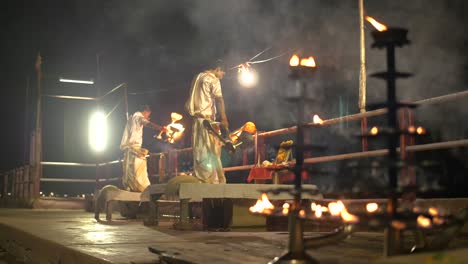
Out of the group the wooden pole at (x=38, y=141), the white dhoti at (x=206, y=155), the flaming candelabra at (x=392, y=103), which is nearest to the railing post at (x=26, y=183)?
the wooden pole at (x=38, y=141)

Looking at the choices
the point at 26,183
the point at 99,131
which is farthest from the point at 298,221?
the point at 26,183

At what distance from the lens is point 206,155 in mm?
7270

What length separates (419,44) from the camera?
11469 millimetres

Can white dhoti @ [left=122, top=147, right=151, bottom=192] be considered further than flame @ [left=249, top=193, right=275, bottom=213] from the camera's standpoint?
Yes

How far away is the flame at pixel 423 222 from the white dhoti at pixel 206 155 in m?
5.21

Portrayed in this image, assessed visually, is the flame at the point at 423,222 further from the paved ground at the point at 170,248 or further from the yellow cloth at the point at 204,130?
the yellow cloth at the point at 204,130

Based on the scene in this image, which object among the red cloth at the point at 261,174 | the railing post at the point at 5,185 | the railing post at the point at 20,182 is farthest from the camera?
the railing post at the point at 5,185

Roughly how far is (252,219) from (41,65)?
10.7 meters

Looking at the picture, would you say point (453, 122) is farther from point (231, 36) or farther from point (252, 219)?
point (231, 36)

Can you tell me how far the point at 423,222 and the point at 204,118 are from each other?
526cm

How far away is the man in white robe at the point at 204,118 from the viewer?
23.7 ft

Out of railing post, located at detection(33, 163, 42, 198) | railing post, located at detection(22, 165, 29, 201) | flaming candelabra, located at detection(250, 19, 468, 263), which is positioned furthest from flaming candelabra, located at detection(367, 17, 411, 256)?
railing post, located at detection(22, 165, 29, 201)

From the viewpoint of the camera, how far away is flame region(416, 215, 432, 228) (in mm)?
2035

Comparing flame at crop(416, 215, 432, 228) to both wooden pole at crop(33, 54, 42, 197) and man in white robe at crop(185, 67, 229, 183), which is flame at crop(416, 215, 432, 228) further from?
wooden pole at crop(33, 54, 42, 197)
